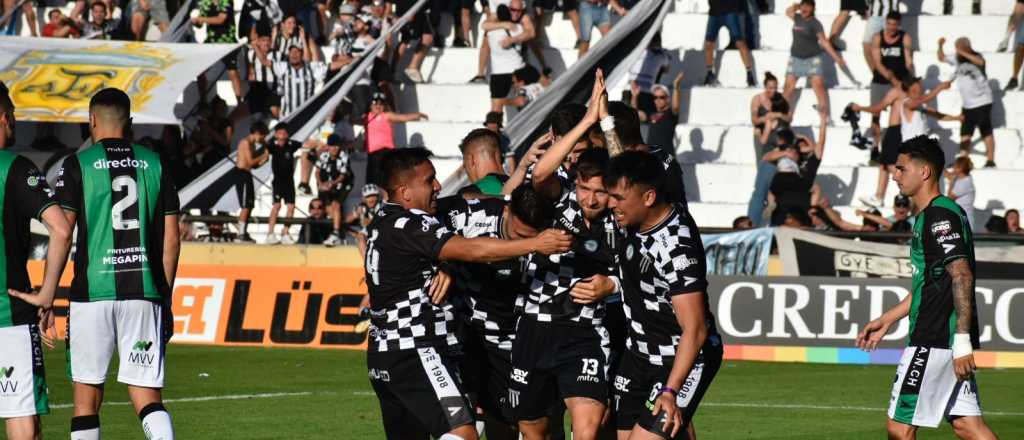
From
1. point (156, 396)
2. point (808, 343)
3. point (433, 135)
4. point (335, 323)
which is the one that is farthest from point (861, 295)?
point (156, 396)

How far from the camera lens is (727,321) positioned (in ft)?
63.0

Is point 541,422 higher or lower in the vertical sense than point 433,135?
higher

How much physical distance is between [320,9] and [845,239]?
11.2 metres

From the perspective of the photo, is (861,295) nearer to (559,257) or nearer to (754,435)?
(754,435)

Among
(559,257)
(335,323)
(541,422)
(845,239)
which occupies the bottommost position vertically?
(335,323)

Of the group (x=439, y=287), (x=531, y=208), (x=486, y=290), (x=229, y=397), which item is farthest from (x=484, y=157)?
(x=229, y=397)

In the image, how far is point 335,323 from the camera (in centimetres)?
2019

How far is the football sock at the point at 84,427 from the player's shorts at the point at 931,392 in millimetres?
4676

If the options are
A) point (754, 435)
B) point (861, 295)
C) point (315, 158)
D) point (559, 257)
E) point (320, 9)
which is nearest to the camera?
point (559, 257)

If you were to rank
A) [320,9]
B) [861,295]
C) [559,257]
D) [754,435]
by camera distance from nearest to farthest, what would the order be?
[559,257], [754,435], [861,295], [320,9]

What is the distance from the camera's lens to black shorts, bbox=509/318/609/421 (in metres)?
9.12

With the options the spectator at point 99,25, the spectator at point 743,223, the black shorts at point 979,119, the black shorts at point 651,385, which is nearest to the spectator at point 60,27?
the spectator at point 99,25

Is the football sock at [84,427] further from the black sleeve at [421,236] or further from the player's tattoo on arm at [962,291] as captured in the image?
the player's tattoo on arm at [962,291]

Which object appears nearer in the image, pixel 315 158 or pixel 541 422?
pixel 541 422
